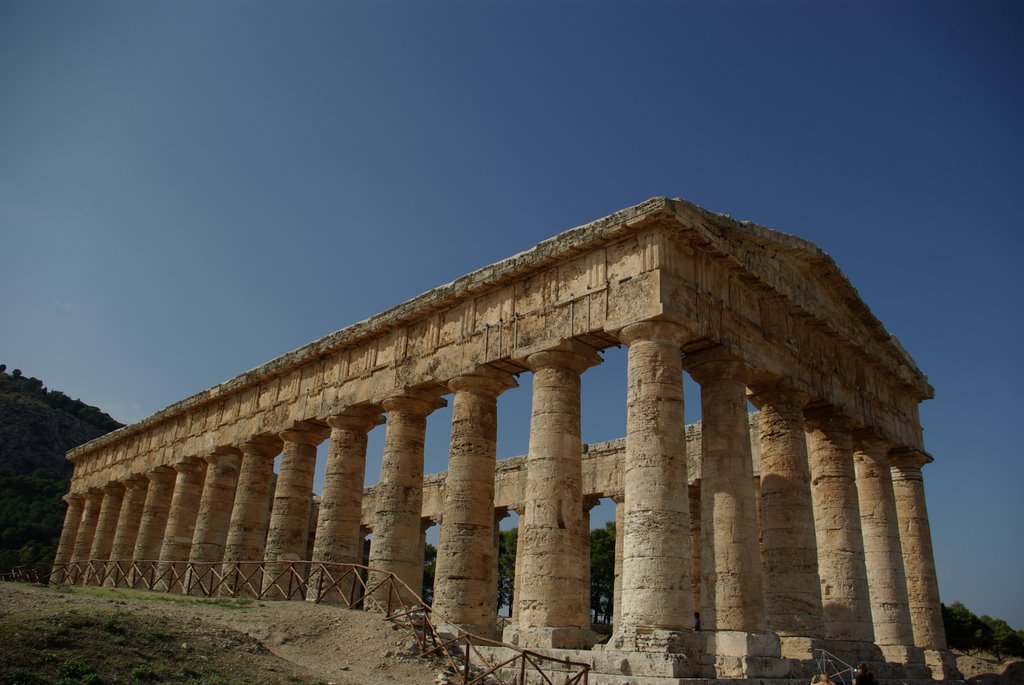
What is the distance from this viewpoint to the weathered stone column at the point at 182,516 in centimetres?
2766

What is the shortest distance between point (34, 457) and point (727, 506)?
7490cm

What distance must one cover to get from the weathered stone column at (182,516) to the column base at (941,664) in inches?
891

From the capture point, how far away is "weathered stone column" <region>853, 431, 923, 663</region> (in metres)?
19.5

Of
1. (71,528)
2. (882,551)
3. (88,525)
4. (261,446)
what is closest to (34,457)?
(71,528)

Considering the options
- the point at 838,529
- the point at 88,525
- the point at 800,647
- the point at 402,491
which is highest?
the point at 88,525

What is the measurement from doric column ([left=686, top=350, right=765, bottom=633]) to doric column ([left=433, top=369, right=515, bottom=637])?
471 cm

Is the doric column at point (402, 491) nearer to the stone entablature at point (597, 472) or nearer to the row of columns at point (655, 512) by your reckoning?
the row of columns at point (655, 512)

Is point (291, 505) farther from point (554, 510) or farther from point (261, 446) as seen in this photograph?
point (554, 510)

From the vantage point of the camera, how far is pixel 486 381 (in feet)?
61.0

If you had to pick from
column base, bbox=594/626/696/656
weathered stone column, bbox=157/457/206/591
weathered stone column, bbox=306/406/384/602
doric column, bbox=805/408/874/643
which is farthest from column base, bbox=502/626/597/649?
weathered stone column, bbox=157/457/206/591

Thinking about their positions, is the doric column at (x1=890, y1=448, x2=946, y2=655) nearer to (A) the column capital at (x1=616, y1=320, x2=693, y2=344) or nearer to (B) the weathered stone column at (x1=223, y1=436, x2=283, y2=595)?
(A) the column capital at (x1=616, y1=320, x2=693, y2=344)

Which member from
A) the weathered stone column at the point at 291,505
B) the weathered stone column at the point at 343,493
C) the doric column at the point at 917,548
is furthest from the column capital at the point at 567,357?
the doric column at the point at 917,548

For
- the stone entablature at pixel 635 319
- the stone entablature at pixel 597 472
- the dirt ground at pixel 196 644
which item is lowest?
the dirt ground at pixel 196 644

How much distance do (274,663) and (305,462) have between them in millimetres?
11513
